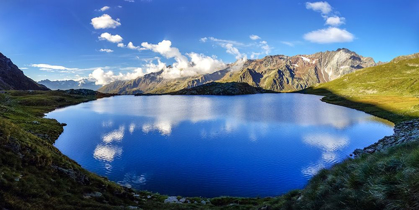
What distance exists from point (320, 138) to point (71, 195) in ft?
176

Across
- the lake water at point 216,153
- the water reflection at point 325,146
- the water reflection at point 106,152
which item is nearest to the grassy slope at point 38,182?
the lake water at point 216,153

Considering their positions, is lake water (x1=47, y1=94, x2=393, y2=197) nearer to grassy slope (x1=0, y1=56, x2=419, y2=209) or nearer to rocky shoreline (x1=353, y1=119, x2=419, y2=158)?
rocky shoreline (x1=353, y1=119, x2=419, y2=158)

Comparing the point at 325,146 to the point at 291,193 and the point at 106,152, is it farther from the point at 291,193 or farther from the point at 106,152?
the point at 106,152

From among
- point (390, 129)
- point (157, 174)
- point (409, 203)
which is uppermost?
point (409, 203)

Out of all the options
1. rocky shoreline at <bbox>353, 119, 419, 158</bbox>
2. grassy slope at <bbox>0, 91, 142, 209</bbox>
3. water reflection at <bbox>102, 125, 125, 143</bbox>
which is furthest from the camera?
water reflection at <bbox>102, 125, 125, 143</bbox>

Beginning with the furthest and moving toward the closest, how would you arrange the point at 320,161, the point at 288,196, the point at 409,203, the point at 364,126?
the point at 364,126 < the point at 320,161 < the point at 288,196 < the point at 409,203

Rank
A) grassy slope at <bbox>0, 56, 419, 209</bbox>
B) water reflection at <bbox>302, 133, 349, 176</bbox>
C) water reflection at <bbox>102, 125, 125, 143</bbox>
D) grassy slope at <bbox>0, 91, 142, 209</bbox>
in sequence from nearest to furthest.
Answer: grassy slope at <bbox>0, 56, 419, 209</bbox> → grassy slope at <bbox>0, 91, 142, 209</bbox> → water reflection at <bbox>302, 133, 349, 176</bbox> → water reflection at <bbox>102, 125, 125, 143</bbox>

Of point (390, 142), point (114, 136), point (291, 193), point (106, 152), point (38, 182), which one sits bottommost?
point (106, 152)

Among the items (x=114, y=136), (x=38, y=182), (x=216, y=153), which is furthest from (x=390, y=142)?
(x=114, y=136)

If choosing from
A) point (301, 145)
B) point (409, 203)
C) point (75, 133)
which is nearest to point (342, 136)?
point (301, 145)

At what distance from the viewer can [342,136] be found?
53969 mm

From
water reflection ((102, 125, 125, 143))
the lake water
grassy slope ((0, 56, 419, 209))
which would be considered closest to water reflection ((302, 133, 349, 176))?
the lake water

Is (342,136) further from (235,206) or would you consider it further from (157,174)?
(157,174)

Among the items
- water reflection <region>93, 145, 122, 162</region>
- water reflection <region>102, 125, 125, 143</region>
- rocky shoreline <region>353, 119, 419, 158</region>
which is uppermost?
rocky shoreline <region>353, 119, 419, 158</region>
